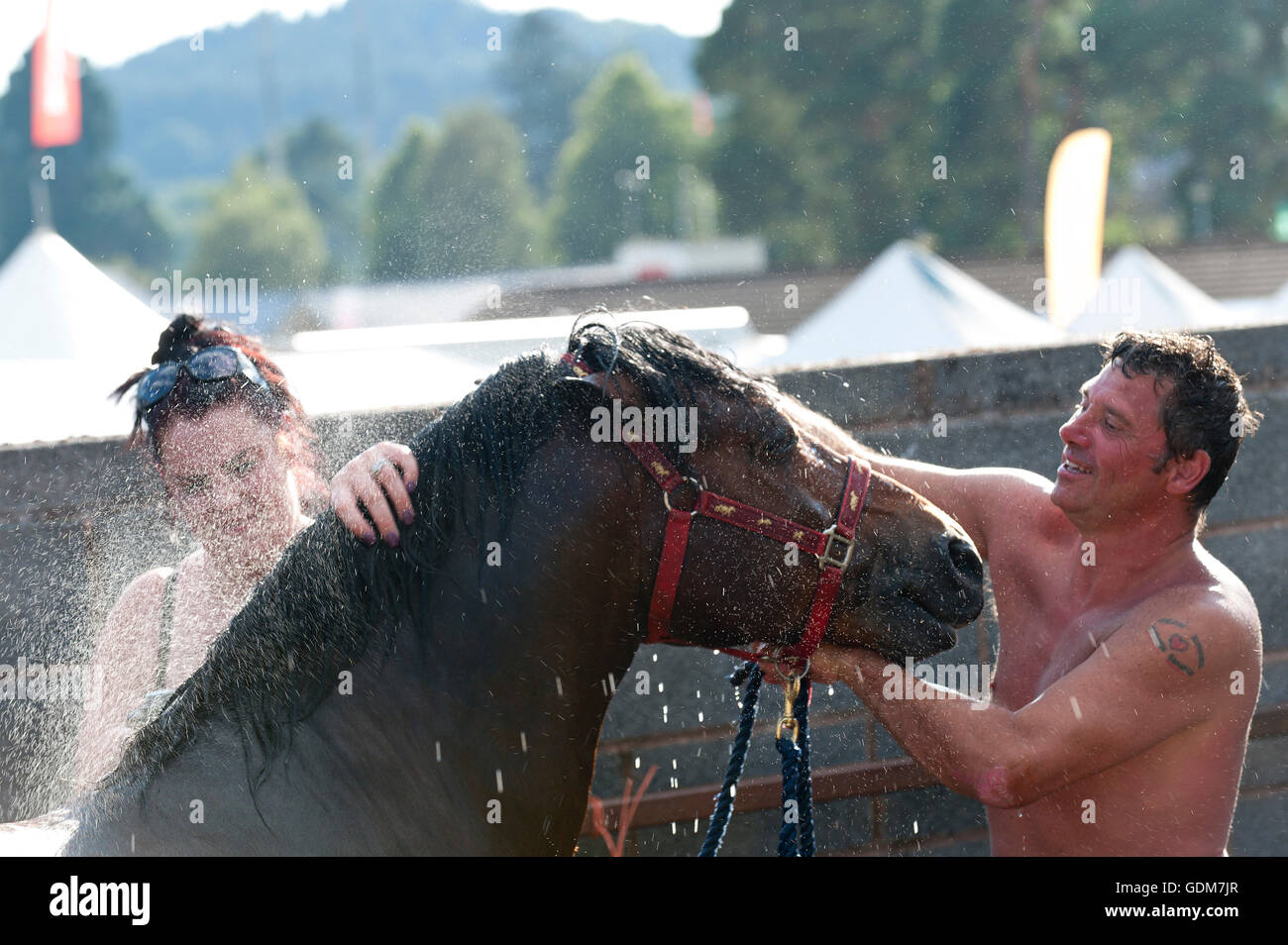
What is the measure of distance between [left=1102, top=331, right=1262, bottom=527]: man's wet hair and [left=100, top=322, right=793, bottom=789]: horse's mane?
1529 millimetres

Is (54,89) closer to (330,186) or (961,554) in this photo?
(961,554)

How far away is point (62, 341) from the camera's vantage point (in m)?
6.13

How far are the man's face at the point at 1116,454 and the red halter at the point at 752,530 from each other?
3.26 ft

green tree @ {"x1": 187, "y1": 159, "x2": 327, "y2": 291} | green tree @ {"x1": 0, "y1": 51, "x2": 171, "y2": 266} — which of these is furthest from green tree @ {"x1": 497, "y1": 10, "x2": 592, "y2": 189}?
green tree @ {"x1": 0, "y1": 51, "x2": 171, "y2": 266}

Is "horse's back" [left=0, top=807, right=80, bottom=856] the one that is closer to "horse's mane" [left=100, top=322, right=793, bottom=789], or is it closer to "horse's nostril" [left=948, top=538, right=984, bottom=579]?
"horse's mane" [left=100, top=322, right=793, bottom=789]

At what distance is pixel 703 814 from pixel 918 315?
666 centimetres

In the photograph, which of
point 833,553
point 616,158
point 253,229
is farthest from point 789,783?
point 253,229

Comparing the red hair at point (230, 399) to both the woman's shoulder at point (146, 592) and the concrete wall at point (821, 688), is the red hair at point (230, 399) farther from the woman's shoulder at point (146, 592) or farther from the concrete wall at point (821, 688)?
the concrete wall at point (821, 688)

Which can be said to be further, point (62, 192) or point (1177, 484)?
point (62, 192)

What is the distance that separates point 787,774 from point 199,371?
183 centimetres
